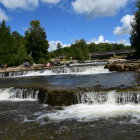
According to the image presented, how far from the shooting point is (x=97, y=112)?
15109 millimetres

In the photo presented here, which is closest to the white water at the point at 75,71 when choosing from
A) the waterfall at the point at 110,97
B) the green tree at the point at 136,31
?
the waterfall at the point at 110,97

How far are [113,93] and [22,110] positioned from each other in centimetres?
583

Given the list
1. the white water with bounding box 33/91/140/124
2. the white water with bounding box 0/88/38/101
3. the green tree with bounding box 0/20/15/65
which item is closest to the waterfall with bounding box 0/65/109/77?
the green tree with bounding box 0/20/15/65

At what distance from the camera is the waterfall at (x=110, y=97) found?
1664cm

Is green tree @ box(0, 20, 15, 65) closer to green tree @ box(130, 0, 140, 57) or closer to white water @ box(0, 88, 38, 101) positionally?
green tree @ box(130, 0, 140, 57)

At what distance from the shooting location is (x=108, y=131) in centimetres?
1163

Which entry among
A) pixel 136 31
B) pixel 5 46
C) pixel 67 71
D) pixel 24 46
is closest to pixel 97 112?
pixel 67 71

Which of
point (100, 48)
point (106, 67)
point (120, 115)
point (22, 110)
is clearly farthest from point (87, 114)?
point (100, 48)

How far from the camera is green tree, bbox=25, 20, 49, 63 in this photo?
74.9 meters

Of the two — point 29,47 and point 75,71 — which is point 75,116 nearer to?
point 75,71

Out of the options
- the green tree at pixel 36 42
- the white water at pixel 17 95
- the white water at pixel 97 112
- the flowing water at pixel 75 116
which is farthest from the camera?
the green tree at pixel 36 42

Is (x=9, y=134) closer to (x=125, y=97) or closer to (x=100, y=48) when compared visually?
(x=125, y=97)

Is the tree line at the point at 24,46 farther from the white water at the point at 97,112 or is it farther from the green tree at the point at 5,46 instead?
the white water at the point at 97,112

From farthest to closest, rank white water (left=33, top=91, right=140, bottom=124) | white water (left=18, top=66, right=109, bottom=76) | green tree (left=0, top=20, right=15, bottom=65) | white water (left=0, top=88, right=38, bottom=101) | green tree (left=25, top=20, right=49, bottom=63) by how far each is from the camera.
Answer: green tree (left=25, top=20, right=49, bottom=63) < green tree (left=0, top=20, right=15, bottom=65) < white water (left=18, top=66, right=109, bottom=76) < white water (left=0, top=88, right=38, bottom=101) < white water (left=33, top=91, right=140, bottom=124)
